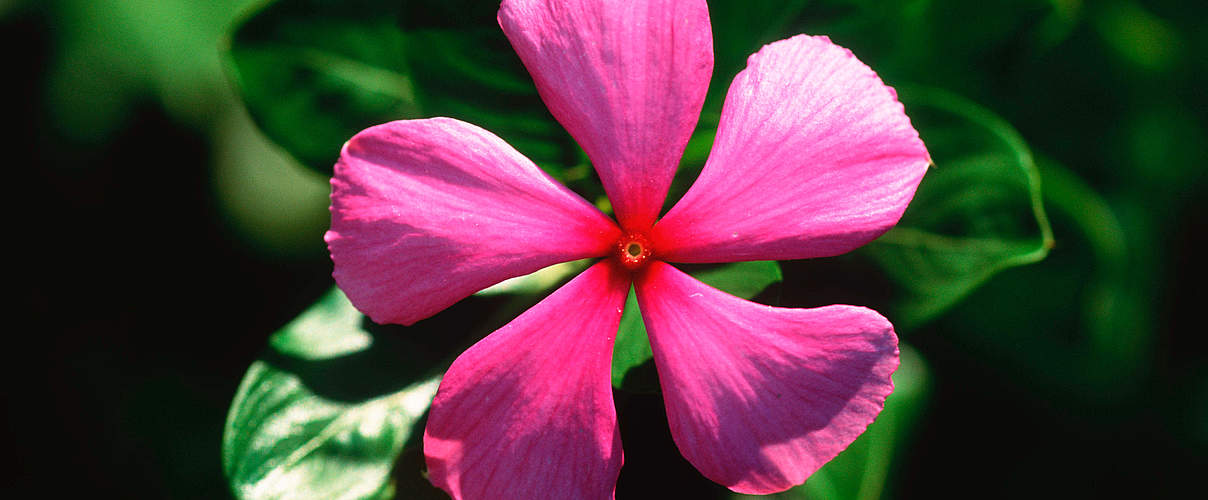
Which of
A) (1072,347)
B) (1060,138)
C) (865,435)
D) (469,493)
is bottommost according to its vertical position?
(1072,347)

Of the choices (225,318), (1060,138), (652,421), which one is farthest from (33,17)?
(1060,138)

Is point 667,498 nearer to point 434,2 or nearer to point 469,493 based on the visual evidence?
point 469,493

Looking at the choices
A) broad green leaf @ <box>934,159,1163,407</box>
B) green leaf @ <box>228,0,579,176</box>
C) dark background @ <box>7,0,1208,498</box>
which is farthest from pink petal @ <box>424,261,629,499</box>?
broad green leaf @ <box>934,159,1163,407</box>

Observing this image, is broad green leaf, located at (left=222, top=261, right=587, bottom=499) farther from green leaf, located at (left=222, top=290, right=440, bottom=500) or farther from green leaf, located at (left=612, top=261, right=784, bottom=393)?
green leaf, located at (left=612, top=261, right=784, bottom=393)

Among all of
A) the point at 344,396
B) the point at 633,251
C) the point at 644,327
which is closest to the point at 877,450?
the point at 644,327

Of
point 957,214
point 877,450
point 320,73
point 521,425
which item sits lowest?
point 877,450

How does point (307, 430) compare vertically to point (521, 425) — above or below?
below

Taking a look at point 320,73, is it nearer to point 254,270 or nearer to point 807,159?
point 254,270
